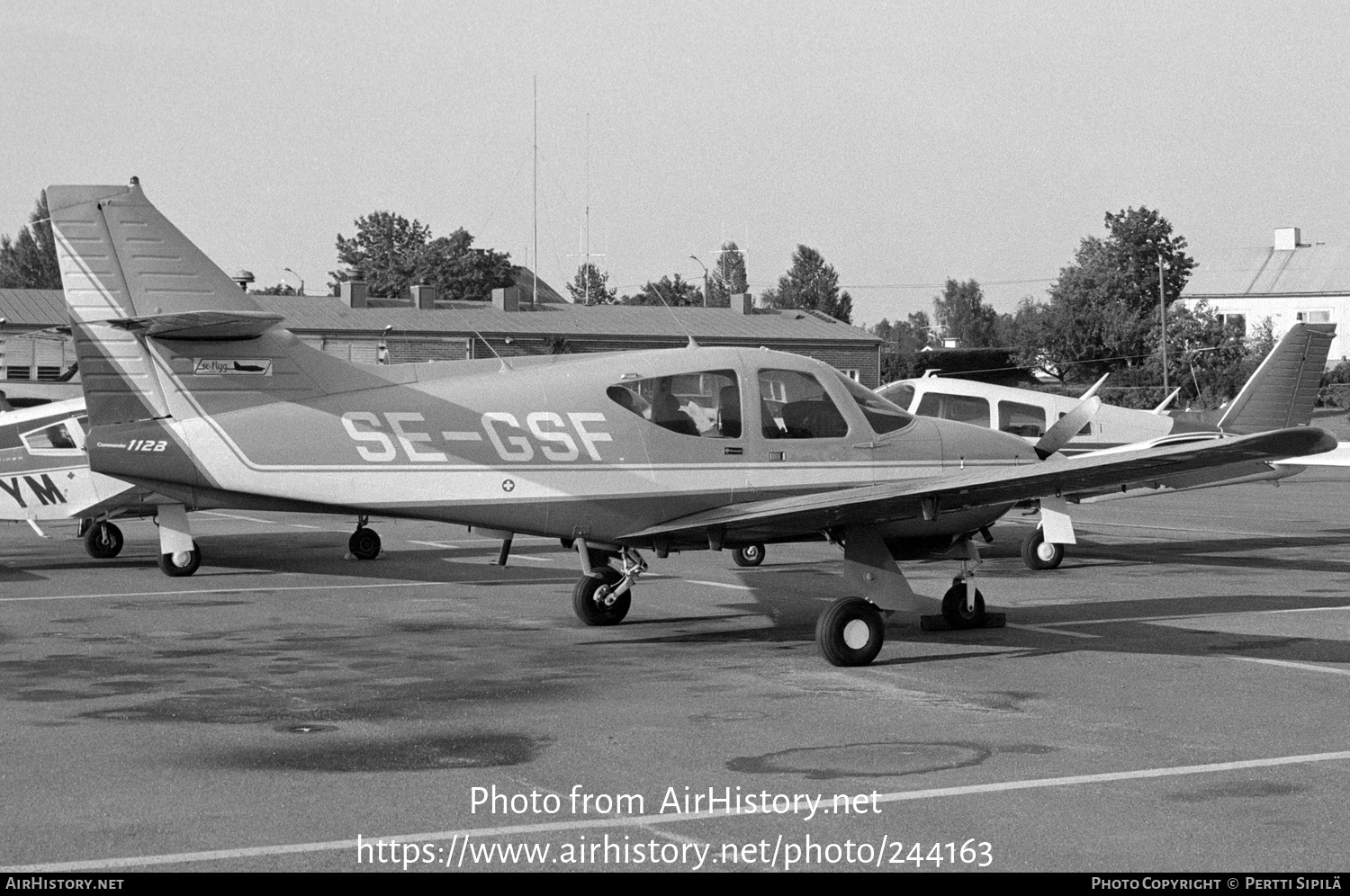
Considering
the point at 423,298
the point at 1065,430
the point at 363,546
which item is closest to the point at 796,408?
the point at 1065,430

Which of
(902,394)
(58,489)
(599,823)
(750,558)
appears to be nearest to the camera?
(599,823)

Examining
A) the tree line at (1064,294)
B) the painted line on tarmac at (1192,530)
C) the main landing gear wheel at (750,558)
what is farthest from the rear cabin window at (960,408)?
the tree line at (1064,294)

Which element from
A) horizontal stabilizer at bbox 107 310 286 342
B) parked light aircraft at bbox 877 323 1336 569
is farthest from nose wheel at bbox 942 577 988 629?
parked light aircraft at bbox 877 323 1336 569

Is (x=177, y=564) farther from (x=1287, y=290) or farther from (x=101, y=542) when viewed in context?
(x=1287, y=290)

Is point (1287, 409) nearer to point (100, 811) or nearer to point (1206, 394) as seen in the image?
point (100, 811)

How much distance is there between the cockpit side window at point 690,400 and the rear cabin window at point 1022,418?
31.6ft

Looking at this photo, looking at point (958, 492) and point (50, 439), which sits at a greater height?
point (50, 439)

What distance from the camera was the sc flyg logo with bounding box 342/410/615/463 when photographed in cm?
1150

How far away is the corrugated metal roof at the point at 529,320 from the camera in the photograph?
5244 centimetres

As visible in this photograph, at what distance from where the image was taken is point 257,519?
2620 centimetres

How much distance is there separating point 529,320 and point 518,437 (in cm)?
4636

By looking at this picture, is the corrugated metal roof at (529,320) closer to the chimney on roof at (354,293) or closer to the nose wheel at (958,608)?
the chimney on roof at (354,293)

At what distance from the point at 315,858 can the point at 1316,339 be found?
19.2 metres

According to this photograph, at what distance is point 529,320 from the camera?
189 ft
